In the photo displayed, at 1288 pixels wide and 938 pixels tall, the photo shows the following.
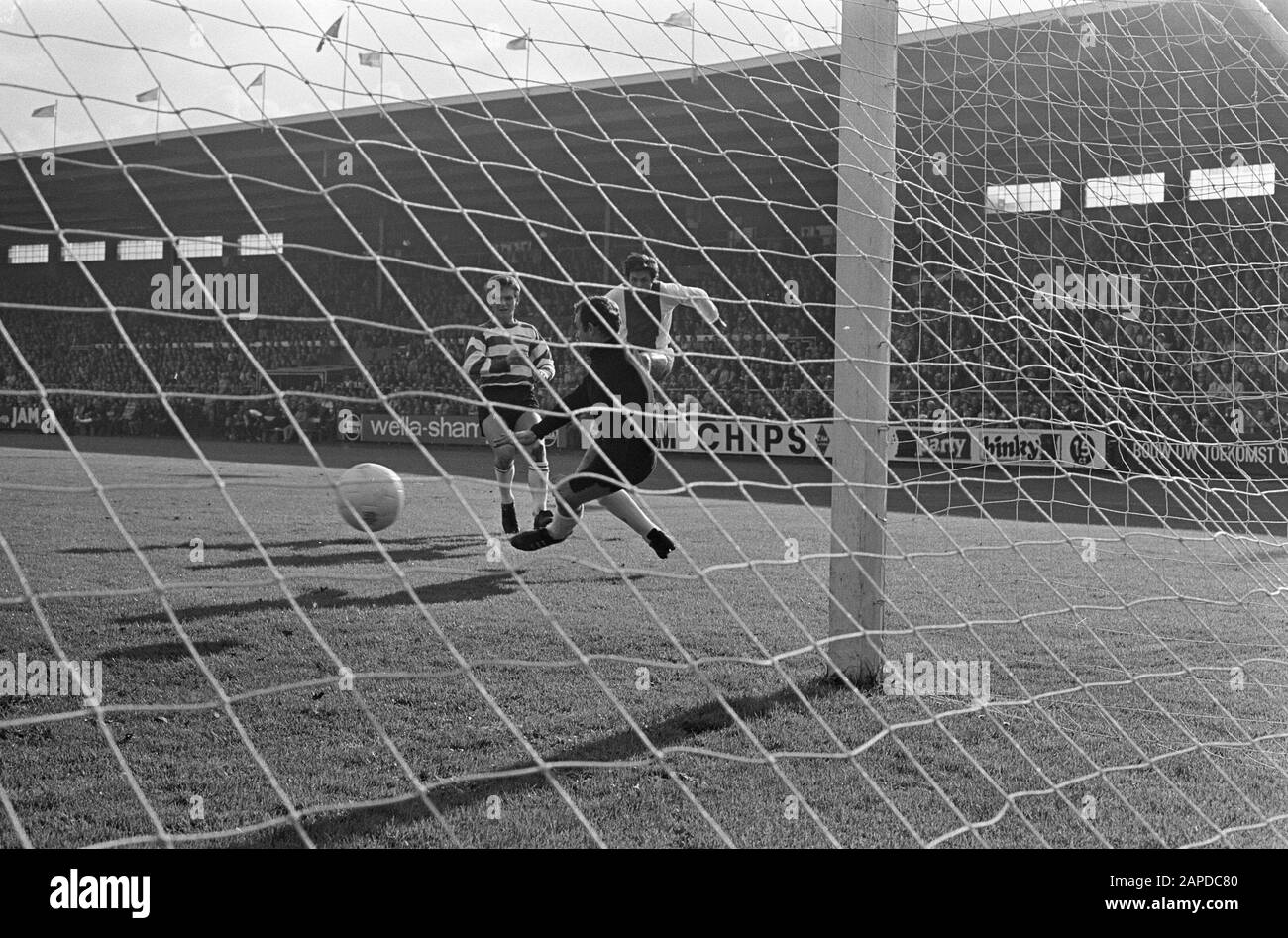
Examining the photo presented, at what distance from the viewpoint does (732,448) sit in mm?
15781

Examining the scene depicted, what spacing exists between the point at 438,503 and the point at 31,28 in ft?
22.6

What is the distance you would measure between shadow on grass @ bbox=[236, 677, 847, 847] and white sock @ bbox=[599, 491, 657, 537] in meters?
1.63

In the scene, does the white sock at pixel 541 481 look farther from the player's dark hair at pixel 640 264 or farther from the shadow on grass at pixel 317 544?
the player's dark hair at pixel 640 264

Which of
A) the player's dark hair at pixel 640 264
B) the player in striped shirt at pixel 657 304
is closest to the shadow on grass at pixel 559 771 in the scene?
the player in striped shirt at pixel 657 304

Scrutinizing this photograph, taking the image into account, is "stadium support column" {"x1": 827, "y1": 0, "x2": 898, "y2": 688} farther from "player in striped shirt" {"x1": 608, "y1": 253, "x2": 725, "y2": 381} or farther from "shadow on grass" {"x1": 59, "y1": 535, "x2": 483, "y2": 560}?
"shadow on grass" {"x1": 59, "y1": 535, "x2": 483, "y2": 560}

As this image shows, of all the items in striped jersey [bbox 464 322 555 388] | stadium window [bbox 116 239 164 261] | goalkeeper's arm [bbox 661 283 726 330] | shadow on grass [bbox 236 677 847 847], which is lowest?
shadow on grass [bbox 236 677 847 847]

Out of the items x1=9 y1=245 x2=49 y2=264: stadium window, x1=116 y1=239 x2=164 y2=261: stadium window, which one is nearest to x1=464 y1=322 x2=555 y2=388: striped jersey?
x1=116 y1=239 x2=164 y2=261: stadium window

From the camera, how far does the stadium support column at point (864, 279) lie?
3.64 m

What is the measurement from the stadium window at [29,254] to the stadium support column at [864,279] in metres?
29.2

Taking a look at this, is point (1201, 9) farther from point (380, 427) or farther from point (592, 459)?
point (380, 427)

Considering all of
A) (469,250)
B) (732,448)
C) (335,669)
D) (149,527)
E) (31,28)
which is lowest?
(335,669)

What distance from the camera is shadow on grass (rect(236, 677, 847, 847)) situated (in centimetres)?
240
